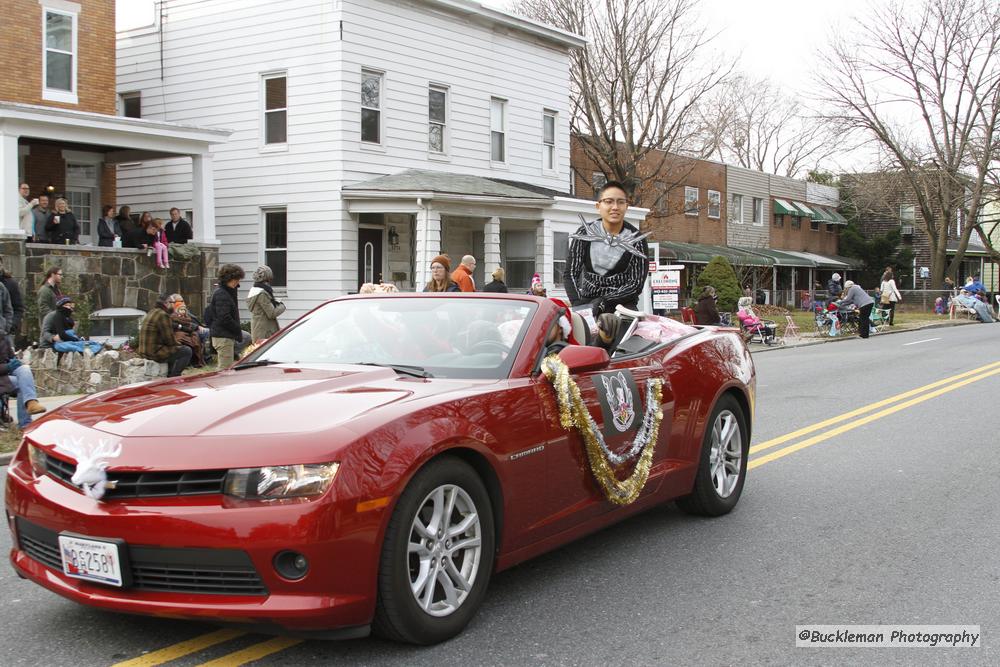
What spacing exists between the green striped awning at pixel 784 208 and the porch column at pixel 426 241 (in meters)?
33.1

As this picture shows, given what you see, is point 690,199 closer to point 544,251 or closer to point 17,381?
point 544,251

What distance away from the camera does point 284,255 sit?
23.2m

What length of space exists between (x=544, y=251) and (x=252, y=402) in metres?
21.2

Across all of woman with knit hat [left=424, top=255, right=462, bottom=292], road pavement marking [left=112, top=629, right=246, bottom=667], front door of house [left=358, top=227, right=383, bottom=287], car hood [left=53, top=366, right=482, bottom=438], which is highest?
front door of house [left=358, top=227, right=383, bottom=287]

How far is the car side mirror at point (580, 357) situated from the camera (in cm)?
480

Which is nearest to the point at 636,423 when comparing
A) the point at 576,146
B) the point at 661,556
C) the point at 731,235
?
the point at 661,556

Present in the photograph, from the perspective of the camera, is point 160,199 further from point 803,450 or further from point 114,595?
point 114,595

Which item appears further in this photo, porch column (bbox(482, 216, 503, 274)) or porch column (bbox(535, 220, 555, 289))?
porch column (bbox(535, 220, 555, 289))

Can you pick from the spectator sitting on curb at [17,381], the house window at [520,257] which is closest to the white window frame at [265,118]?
the house window at [520,257]

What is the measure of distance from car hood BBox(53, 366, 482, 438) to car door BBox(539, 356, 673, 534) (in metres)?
0.54

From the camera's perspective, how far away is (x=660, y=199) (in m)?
36.8

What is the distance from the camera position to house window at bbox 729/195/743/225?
4708cm

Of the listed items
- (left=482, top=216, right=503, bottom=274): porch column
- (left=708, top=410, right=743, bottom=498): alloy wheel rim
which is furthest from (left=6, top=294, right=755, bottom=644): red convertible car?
(left=482, top=216, right=503, bottom=274): porch column

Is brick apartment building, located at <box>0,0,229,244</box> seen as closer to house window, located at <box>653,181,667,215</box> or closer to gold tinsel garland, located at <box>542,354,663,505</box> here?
gold tinsel garland, located at <box>542,354,663,505</box>
